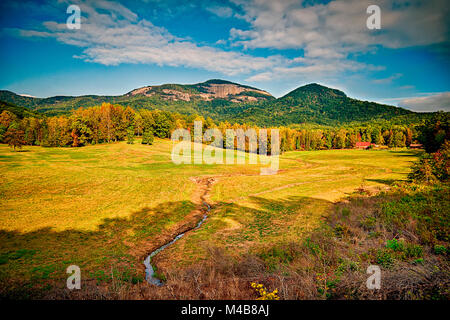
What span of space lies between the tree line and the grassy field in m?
39.0

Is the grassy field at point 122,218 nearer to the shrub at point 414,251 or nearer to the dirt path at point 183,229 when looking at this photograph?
the dirt path at point 183,229

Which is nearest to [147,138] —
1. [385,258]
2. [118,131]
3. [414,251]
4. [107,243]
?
[118,131]

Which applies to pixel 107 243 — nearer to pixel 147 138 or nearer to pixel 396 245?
pixel 396 245

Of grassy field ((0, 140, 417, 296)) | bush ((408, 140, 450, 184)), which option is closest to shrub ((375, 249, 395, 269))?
grassy field ((0, 140, 417, 296))

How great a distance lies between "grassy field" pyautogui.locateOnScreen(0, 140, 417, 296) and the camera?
15.0 meters

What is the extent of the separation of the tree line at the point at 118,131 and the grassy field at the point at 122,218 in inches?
1535

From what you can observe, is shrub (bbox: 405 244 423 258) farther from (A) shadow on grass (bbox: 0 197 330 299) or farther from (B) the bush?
(B) the bush

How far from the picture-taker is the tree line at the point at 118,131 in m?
75.8

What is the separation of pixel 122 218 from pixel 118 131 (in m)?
77.2

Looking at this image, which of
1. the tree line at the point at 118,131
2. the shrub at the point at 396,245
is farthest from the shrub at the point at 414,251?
the tree line at the point at 118,131

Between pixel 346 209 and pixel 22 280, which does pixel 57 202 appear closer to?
pixel 22 280

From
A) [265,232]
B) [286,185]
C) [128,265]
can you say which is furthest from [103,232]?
[286,185]

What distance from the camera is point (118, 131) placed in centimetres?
8925

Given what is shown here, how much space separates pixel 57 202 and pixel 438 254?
3532 cm
